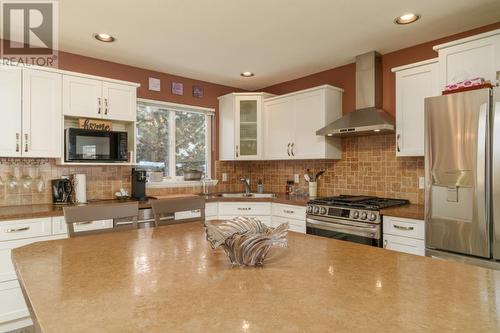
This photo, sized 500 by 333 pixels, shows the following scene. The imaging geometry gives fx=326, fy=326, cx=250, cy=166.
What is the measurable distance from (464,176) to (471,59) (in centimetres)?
90

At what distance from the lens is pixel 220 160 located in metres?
4.46

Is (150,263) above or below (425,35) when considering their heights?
below

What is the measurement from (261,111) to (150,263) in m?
3.22

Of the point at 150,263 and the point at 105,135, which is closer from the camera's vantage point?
the point at 150,263

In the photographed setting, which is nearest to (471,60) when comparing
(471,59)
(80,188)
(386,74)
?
(471,59)

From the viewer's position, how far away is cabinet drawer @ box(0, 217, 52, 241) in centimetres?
244

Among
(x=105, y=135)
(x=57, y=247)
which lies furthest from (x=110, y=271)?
(x=105, y=135)

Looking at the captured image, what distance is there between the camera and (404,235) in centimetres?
253

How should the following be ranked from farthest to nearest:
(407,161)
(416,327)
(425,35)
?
(407,161) → (425,35) → (416,327)

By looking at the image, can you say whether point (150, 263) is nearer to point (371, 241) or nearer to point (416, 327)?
point (416, 327)

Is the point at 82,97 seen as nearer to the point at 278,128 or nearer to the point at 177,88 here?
the point at 177,88

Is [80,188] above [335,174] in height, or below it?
below

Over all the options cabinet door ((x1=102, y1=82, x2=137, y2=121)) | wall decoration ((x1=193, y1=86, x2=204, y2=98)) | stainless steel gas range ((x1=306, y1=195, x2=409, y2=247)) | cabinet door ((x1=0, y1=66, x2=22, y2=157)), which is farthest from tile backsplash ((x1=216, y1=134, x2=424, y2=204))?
cabinet door ((x1=0, y1=66, x2=22, y2=157))

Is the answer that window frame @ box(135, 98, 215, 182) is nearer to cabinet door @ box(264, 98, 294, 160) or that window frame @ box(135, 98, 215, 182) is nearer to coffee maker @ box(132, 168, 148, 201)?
coffee maker @ box(132, 168, 148, 201)
